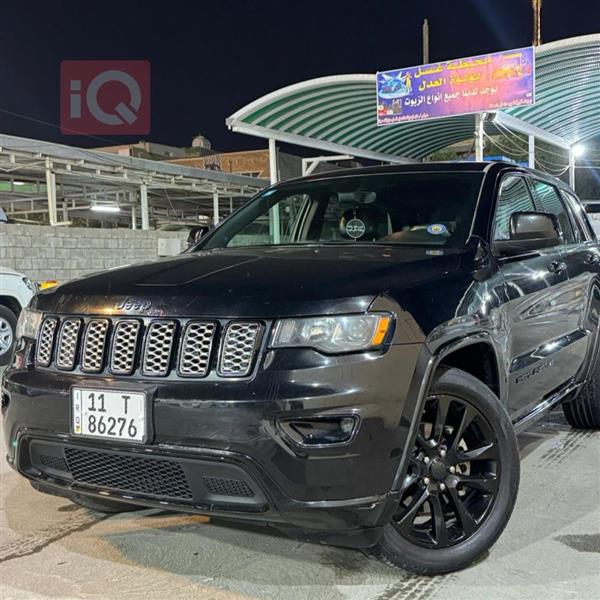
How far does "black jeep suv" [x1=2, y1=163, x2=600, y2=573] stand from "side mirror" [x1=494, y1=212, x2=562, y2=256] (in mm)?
10

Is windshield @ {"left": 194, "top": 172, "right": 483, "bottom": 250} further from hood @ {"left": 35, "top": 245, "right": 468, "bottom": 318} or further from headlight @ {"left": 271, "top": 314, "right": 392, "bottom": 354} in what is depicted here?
headlight @ {"left": 271, "top": 314, "right": 392, "bottom": 354}

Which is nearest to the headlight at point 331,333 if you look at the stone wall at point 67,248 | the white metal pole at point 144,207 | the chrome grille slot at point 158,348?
the chrome grille slot at point 158,348

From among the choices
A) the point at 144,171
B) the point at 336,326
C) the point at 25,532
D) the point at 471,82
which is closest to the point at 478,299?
the point at 336,326

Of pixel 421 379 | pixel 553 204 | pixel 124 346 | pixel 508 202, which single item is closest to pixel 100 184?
pixel 553 204

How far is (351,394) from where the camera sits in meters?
2.37

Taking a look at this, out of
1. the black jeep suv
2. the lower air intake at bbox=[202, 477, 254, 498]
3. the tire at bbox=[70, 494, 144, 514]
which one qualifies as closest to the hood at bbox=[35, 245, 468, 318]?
the black jeep suv

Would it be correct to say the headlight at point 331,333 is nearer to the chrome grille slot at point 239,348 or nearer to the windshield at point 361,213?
the chrome grille slot at point 239,348

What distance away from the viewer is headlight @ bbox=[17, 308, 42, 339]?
3.01m

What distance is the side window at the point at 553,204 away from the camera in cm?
454

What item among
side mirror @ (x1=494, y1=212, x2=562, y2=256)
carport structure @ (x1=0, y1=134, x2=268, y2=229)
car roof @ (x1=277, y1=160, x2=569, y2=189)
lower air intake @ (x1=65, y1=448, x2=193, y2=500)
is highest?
carport structure @ (x1=0, y1=134, x2=268, y2=229)

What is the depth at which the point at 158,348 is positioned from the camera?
2578 mm

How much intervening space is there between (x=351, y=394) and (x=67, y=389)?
1120mm

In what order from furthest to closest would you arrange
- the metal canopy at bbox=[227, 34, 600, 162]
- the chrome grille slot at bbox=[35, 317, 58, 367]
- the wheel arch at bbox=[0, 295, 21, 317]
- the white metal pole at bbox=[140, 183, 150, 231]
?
the white metal pole at bbox=[140, 183, 150, 231] → the metal canopy at bbox=[227, 34, 600, 162] → the wheel arch at bbox=[0, 295, 21, 317] → the chrome grille slot at bbox=[35, 317, 58, 367]

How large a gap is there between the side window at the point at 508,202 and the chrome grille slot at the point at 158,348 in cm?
172
